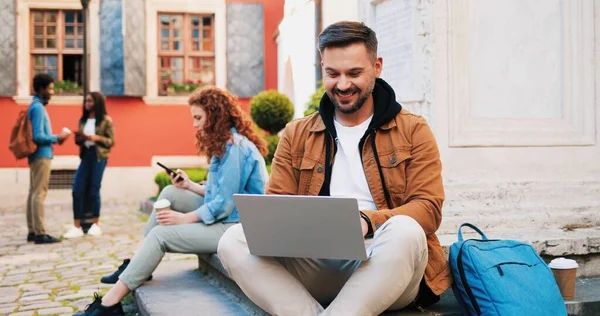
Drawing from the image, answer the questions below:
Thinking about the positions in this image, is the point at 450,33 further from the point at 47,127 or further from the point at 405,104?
the point at 47,127

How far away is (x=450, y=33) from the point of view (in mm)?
4535

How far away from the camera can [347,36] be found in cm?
325

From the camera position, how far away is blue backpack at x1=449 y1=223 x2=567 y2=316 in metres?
3.06

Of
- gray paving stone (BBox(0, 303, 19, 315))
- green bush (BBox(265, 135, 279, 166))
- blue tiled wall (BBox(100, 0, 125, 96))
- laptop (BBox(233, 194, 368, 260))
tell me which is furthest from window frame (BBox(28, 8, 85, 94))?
laptop (BBox(233, 194, 368, 260))

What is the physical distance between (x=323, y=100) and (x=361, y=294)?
925 mm

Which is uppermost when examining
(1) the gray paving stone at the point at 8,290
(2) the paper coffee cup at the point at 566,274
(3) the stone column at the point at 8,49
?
(3) the stone column at the point at 8,49

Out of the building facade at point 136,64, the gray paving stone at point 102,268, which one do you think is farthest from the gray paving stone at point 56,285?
the building facade at point 136,64

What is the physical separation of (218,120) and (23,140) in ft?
13.3

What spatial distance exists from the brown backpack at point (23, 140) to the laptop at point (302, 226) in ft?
18.5

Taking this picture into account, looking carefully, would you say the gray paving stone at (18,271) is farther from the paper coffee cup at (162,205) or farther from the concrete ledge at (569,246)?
the concrete ledge at (569,246)

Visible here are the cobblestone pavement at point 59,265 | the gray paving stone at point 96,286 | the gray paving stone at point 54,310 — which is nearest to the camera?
the gray paving stone at point 54,310

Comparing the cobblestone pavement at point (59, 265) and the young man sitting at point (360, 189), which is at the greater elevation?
the young man sitting at point (360, 189)

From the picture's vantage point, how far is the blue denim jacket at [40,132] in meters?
8.27

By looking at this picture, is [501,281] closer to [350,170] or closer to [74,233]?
[350,170]
